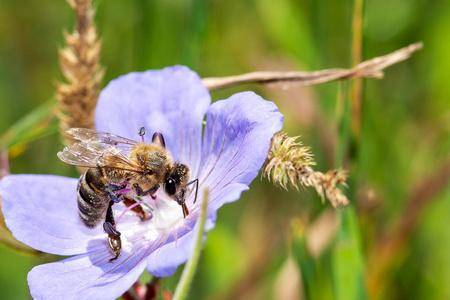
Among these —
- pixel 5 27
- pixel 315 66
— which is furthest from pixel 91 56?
pixel 5 27

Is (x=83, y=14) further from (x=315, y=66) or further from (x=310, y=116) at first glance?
(x=310, y=116)

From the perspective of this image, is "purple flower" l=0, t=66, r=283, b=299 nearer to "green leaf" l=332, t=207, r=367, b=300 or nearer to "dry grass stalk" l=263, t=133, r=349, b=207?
"dry grass stalk" l=263, t=133, r=349, b=207

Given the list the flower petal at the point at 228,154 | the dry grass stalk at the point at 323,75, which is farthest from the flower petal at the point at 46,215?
the dry grass stalk at the point at 323,75

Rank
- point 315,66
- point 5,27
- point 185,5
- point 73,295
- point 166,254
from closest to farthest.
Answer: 1. point 166,254
2. point 73,295
3. point 315,66
4. point 185,5
5. point 5,27

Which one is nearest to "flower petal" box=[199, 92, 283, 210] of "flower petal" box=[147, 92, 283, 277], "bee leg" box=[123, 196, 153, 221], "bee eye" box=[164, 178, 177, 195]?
"flower petal" box=[147, 92, 283, 277]

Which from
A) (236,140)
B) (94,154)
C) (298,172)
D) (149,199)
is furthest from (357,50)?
(94,154)
